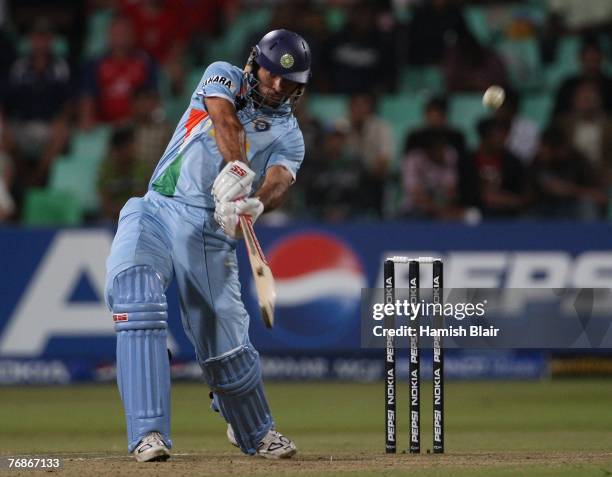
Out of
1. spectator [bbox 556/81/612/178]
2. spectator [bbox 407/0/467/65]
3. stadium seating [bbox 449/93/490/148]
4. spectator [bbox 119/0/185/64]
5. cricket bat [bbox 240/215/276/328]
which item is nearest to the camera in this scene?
cricket bat [bbox 240/215/276/328]

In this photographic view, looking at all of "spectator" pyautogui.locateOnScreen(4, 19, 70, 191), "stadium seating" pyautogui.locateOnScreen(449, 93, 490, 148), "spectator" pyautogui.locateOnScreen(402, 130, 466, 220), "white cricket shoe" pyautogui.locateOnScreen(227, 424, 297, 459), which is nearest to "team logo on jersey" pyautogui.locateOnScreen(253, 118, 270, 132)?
"white cricket shoe" pyautogui.locateOnScreen(227, 424, 297, 459)

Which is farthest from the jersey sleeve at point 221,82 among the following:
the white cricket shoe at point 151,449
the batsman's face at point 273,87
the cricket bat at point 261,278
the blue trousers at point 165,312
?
the white cricket shoe at point 151,449

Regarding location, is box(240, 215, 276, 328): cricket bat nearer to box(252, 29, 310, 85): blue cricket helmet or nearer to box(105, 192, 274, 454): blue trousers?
box(105, 192, 274, 454): blue trousers

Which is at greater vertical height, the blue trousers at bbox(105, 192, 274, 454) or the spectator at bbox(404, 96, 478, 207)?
the spectator at bbox(404, 96, 478, 207)

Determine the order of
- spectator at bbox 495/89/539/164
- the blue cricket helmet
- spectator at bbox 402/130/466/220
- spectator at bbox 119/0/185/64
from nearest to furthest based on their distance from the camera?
1. the blue cricket helmet
2. spectator at bbox 402/130/466/220
3. spectator at bbox 495/89/539/164
4. spectator at bbox 119/0/185/64

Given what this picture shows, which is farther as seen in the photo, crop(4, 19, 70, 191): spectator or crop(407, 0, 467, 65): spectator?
crop(407, 0, 467, 65): spectator

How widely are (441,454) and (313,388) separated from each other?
6108 millimetres

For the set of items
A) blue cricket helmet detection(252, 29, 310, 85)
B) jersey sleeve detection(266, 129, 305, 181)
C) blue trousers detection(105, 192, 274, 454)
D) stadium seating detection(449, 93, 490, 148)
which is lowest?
blue trousers detection(105, 192, 274, 454)

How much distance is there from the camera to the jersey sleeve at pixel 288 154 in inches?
292

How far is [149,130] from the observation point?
14.7 m

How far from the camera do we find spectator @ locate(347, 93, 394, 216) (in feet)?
48.4

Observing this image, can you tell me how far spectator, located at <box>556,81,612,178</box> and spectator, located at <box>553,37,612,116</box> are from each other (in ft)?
0.55

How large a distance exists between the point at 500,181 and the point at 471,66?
→ 223 cm

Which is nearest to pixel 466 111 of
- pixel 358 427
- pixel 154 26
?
pixel 154 26
